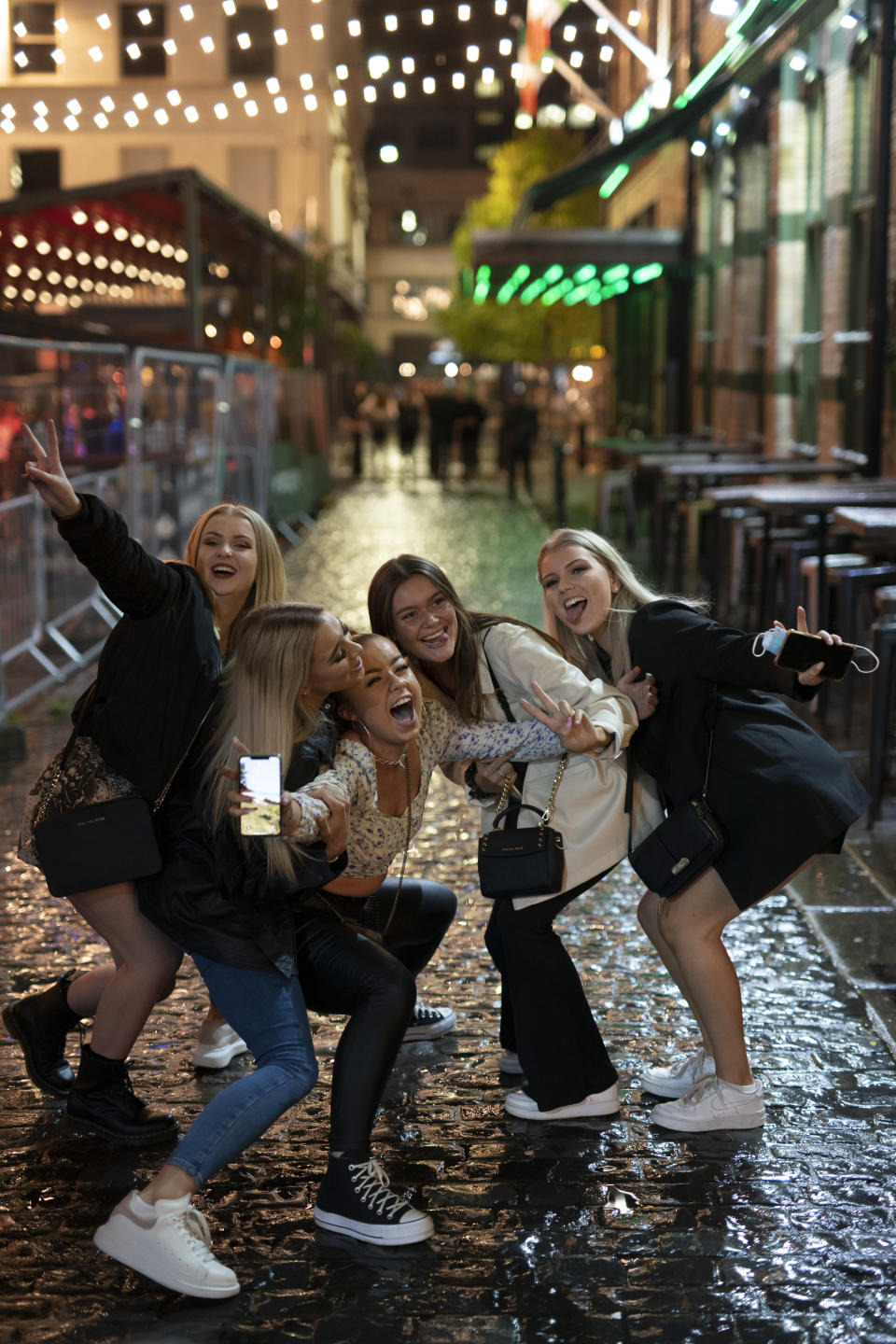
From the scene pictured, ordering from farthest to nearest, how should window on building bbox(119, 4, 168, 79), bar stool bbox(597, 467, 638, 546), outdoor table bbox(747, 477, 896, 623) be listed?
1. window on building bbox(119, 4, 168, 79)
2. bar stool bbox(597, 467, 638, 546)
3. outdoor table bbox(747, 477, 896, 623)

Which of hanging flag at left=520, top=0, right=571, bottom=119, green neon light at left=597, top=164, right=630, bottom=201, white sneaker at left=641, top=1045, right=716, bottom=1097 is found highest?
hanging flag at left=520, top=0, right=571, bottom=119

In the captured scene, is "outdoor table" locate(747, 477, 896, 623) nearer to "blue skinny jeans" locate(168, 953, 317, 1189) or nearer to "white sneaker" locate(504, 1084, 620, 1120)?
"white sneaker" locate(504, 1084, 620, 1120)

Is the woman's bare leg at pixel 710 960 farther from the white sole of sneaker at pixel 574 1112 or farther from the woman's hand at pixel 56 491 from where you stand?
the woman's hand at pixel 56 491

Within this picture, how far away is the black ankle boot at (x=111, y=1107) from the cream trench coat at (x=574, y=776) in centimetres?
111

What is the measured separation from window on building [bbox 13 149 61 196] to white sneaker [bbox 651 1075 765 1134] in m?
42.7

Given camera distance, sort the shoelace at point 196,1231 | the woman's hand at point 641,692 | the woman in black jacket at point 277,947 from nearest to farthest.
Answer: the shoelace at point 196,1231
the woman in black jacket at point 277,947
the woman's hand at point 641,692

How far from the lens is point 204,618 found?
13.3ft

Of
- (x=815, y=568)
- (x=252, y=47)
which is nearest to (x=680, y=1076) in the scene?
(x=815, y=568)

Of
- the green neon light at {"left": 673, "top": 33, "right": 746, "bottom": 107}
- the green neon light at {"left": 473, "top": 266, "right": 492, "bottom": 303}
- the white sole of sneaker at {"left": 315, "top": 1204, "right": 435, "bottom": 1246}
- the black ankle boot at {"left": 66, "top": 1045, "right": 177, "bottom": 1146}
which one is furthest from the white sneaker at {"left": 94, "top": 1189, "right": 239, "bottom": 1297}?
the green neon light at {"left": 473, "top": 266, "right": 492, "bottom": 303}

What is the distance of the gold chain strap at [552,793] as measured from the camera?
4.27 metres

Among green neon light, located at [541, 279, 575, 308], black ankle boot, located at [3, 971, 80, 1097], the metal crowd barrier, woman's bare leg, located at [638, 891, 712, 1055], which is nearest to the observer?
woman's bare leg, located at [638, 891, 712, 1055]

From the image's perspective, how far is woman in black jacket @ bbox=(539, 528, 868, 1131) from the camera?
4.09 metres

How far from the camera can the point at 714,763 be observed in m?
4.18

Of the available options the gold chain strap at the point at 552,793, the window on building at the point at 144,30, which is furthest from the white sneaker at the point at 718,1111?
the window on building at the point at 144,30
